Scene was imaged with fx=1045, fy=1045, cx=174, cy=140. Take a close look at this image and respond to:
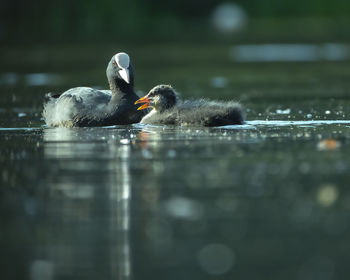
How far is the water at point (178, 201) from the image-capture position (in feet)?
19.3

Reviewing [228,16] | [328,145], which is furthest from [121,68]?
[228,16]

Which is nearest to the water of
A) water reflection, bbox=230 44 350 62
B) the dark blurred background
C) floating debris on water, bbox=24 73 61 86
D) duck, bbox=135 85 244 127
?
duck, bbox=135 85 244 127

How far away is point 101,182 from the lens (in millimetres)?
8117

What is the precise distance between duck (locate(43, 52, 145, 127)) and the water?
24cm

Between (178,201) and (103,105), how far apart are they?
5.09m

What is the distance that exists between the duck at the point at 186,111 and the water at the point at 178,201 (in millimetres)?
154

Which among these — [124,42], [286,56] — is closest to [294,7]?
[124,42]

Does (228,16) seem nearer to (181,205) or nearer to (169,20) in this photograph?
(169,20)

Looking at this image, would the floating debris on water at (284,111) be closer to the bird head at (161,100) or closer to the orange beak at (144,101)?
the bird head at (161,100)

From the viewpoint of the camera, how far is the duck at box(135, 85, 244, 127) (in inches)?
455

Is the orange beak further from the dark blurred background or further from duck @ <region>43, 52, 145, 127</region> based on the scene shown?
the dark blurred background

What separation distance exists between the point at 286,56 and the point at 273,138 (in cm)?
2034

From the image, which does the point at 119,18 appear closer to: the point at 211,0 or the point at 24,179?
the point at 211,0

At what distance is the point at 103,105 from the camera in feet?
40.2
